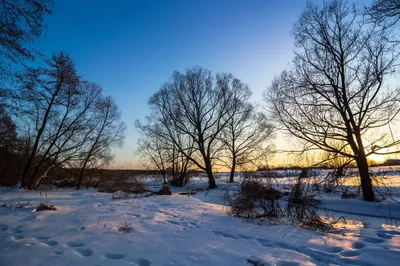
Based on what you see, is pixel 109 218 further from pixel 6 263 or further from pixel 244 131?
pixel 244 131

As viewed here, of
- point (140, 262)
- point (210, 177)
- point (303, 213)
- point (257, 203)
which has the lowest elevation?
point (140, 262)

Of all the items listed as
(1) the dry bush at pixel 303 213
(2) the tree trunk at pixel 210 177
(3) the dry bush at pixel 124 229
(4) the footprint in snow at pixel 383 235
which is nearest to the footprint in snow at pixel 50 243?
(3) the dry bush at pixel 124 229

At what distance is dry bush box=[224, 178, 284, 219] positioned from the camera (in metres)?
5.92

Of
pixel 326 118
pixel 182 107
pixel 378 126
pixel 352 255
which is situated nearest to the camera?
pixel 352 255

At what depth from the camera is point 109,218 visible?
552 centimetres

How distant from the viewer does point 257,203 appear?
622 centimetres

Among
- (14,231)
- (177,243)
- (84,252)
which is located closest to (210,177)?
(177,243)

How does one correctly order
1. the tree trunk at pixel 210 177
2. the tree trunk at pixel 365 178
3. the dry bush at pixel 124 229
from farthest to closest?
1. the tree trunk at pixel 210 177
2. the tree trunk at pixel 365 178
3. the dry bush at pixel 124 229

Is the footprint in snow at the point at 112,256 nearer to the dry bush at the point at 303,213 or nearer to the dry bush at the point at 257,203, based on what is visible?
the dry bush at the point at 257,203

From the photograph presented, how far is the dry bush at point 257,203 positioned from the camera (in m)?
5.92

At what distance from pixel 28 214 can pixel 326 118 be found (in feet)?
39.6

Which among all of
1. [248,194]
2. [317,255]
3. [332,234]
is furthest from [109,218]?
[332,234]

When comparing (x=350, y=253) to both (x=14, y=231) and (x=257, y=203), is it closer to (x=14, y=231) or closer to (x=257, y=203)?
(x=257, y=203)

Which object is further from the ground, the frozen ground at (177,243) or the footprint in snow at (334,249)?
the footprint in snow at (334,249)
